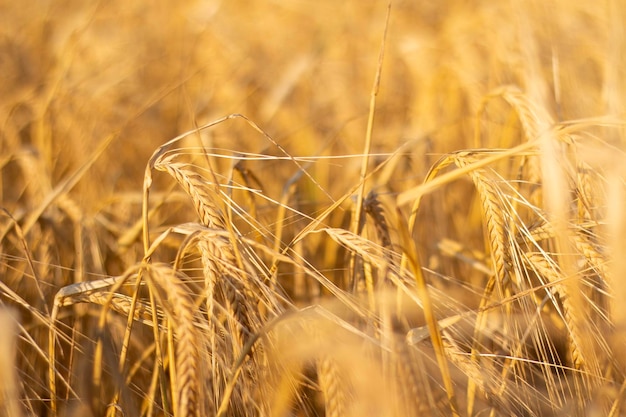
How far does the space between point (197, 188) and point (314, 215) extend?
801 millimetres

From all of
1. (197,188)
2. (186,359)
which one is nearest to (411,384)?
(186,359)

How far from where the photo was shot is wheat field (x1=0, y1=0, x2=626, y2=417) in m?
0.72

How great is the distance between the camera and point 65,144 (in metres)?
1.91

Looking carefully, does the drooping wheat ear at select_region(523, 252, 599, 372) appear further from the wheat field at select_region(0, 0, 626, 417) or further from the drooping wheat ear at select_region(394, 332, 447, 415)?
the drooping wheat ear at select_region(394, 332, 447, 415)

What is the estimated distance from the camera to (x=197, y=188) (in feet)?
2.70

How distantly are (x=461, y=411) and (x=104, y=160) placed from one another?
57.6 inches

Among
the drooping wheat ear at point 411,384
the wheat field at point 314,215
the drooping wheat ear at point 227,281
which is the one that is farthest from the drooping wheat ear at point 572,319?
the drooping wheat ear at point 227,281

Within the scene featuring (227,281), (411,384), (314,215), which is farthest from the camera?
(314,215)

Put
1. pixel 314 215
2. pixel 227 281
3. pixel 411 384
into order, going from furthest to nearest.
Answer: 1. pixel 314 215
2. pixel 227 281
3. pixel 411 384

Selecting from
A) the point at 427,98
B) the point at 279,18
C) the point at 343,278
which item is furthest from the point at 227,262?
the point at 279,18

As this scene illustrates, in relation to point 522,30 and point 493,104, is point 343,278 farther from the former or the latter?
point 493,104

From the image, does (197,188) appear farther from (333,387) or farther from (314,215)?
(314,215)

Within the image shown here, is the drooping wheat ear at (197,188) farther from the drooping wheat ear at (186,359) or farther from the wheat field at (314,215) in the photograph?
the drooping wheat ear at (186,359)

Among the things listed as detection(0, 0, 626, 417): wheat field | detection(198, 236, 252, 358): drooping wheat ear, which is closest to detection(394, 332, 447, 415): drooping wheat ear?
detection(0, 0, 626, 417): wheat field
